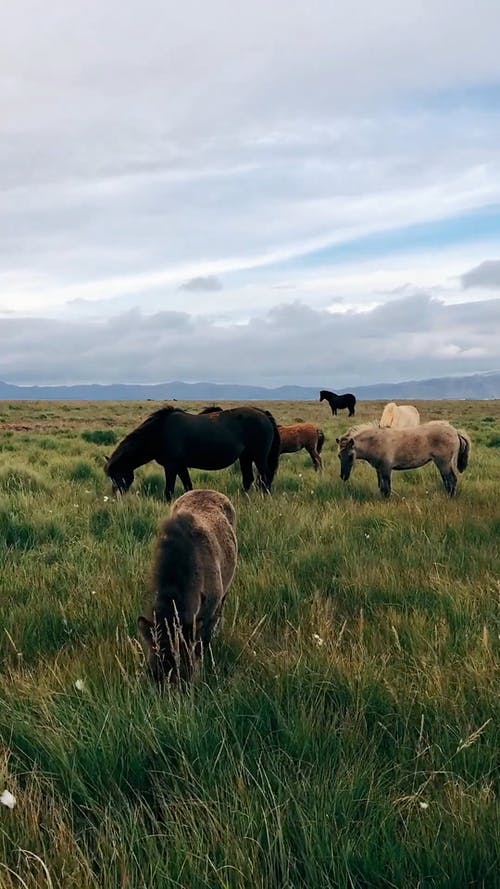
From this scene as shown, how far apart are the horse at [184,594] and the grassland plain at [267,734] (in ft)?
0.55

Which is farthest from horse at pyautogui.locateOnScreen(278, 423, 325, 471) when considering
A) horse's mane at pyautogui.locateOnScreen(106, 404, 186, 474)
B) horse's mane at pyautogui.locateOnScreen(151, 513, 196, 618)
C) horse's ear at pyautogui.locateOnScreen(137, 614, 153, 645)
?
horse's ear at pyautogui.locateOnScreen(137, 614, 153, 645)

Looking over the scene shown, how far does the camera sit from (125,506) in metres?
8.55

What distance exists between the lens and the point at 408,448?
10.9m

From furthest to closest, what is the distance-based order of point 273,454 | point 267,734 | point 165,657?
point 273,454 < point 165,657 < point 267,734

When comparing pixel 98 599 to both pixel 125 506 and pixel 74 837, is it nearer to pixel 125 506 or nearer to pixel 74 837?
pixel 74 837

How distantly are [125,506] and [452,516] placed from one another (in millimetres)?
4530

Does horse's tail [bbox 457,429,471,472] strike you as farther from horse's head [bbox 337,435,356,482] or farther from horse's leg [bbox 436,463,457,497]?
horse's head [bbox 337,435,356,482]

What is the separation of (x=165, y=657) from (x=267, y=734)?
0.69 meters

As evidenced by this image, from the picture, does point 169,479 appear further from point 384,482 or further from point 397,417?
point 397,417

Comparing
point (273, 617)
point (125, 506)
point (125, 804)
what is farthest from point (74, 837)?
point (125, 506)

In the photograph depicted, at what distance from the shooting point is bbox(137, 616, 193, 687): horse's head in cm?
312

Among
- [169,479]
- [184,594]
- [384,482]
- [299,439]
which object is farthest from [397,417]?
[184,594]

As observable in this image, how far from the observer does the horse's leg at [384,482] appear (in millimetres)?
10375

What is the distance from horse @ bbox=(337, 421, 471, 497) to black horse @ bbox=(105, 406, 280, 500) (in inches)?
66.9
